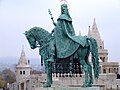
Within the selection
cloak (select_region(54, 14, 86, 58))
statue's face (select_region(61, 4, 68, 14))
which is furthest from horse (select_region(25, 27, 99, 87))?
statue's face (select_region(61, 4, 68, 14))

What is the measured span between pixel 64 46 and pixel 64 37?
391 millimetres

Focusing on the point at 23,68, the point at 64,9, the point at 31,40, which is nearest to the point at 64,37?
the point at 64,9

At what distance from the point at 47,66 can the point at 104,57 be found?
173ft

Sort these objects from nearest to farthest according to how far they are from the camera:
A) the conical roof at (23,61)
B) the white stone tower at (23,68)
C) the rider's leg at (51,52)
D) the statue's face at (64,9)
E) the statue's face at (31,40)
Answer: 1. the rider's leg at (51,52)
2. the statue's face at (64,9)
3. the statue's face at (31,40)
4. the conical roof at (23,61)
5. the white stone tower at (23,68)

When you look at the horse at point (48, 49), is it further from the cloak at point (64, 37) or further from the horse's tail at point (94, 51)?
the cloak at point (64, 37)

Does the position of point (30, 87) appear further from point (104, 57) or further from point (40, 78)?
point (104, 57)

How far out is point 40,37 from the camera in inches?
1032

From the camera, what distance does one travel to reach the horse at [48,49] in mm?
24792

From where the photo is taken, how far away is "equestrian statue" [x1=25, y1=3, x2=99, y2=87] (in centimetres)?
2481

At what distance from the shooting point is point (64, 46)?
25.3 meters

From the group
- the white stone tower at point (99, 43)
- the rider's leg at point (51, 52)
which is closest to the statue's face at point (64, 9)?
the rider's leg at point (51, 52)

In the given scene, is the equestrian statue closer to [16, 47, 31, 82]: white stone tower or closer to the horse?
the horse

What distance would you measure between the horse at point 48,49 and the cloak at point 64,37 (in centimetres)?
29

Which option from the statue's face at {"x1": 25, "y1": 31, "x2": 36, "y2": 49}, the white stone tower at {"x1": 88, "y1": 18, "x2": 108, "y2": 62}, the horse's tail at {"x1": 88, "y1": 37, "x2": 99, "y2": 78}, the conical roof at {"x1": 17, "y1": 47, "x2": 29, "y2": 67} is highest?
the white stone tower at {"x1": 88, "y1": 18, "x2": 108, "y2": 62}
